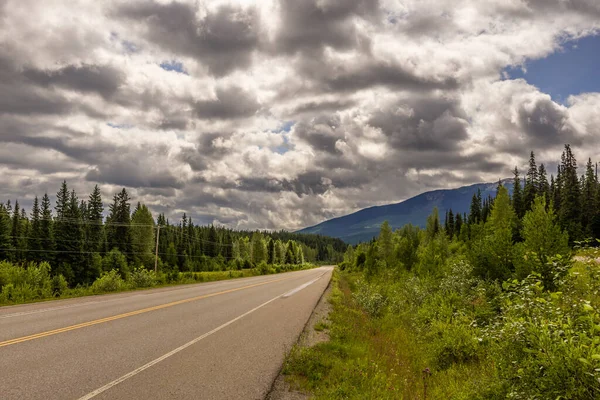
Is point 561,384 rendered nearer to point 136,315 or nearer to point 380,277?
point 136,315

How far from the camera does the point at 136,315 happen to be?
42.2 ft

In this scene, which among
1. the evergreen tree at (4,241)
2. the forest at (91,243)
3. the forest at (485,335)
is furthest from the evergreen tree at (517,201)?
the evergreen tree at (4,241)

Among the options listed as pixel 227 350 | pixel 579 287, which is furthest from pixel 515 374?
pixel 227 350

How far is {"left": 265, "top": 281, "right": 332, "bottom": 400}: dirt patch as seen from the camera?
617 cm

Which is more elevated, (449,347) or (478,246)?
(478,246)

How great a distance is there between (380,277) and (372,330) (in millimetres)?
23386

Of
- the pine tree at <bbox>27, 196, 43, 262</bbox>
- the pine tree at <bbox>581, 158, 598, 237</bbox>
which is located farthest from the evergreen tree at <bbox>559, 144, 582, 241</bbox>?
the pine tree at <bbox>27, 196, 43, 262</bbox>

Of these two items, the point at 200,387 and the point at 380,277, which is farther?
the point at 380,277

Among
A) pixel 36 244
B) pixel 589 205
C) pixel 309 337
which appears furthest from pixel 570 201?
pixel 36 244

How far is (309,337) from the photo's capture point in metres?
10.8

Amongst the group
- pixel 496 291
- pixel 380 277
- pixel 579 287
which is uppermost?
pixel 579 287

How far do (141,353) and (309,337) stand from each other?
4697 millimetres

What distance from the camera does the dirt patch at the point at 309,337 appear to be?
243 inches

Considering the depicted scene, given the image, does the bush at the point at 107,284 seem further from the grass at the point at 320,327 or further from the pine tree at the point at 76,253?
the pine tree at the point at 76,253
